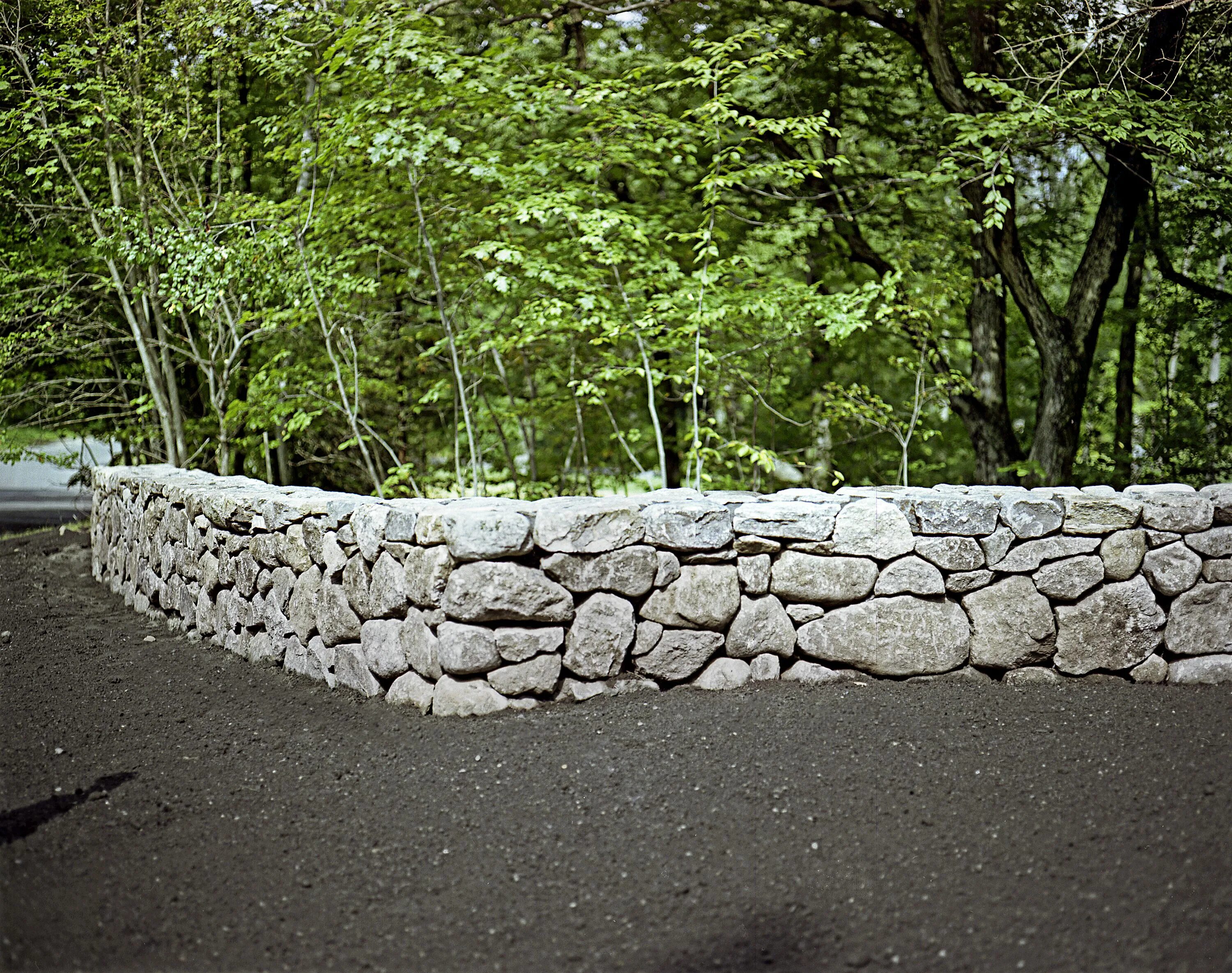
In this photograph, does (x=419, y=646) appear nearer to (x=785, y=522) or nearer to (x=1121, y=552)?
(x=785, y=522)

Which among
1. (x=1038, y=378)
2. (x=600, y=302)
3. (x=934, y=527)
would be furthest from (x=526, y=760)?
(x=1038, y=378)

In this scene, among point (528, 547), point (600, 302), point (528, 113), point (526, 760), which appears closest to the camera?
point (526, 760)

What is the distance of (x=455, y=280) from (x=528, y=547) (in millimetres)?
3742

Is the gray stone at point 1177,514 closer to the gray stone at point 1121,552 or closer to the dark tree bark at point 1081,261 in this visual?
the gray stone at point 1121,552

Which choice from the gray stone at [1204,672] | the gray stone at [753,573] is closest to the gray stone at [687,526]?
the gray stone at [753,573]

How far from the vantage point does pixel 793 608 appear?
431 centimetres

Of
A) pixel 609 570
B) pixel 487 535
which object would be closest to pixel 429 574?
pixel 487 535

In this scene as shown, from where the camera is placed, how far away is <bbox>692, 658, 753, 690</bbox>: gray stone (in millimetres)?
4242

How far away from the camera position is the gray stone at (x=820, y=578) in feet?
14.0

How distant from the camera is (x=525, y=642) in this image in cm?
407

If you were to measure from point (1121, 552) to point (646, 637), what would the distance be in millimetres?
2004

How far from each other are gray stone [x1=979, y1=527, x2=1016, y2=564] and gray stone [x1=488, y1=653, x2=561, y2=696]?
6.01 ft

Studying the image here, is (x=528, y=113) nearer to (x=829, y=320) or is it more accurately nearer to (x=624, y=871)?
(x=829, y=320)

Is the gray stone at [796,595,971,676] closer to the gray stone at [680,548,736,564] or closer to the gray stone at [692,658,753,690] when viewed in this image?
the gray stone at [692,658,753,690]
